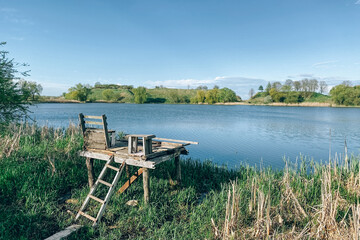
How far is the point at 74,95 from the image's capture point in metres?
109

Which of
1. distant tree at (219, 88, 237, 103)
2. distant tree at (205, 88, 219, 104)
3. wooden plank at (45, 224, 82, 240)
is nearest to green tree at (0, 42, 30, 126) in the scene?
wooden plank at (45, 224, 82, 240)

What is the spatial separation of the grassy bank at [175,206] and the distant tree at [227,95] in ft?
404

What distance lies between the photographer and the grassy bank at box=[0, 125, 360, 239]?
17.5ft

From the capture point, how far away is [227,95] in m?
132

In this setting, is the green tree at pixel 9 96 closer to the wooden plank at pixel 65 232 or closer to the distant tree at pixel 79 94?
the wooden plank at pixel 65 232

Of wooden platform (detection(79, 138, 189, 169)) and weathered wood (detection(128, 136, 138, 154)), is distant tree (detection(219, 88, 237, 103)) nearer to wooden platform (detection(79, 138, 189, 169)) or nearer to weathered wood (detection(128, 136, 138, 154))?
wooden platform (detection(79, 138, 189, 169))

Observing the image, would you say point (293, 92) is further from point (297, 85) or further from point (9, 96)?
point (9, 96)

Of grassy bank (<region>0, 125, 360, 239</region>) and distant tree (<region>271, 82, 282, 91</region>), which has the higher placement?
distant tree (<region>271, 82, 282, 91</region>)

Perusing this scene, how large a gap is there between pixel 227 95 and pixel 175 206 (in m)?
129

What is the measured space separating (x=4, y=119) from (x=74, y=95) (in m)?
104

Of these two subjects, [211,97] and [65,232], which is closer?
[65,232]

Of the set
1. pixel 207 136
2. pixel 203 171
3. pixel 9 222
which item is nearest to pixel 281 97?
pixel 207 136

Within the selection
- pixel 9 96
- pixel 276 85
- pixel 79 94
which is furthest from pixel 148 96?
pixel 9 96

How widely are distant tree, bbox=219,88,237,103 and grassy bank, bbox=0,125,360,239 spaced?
4846 inches
